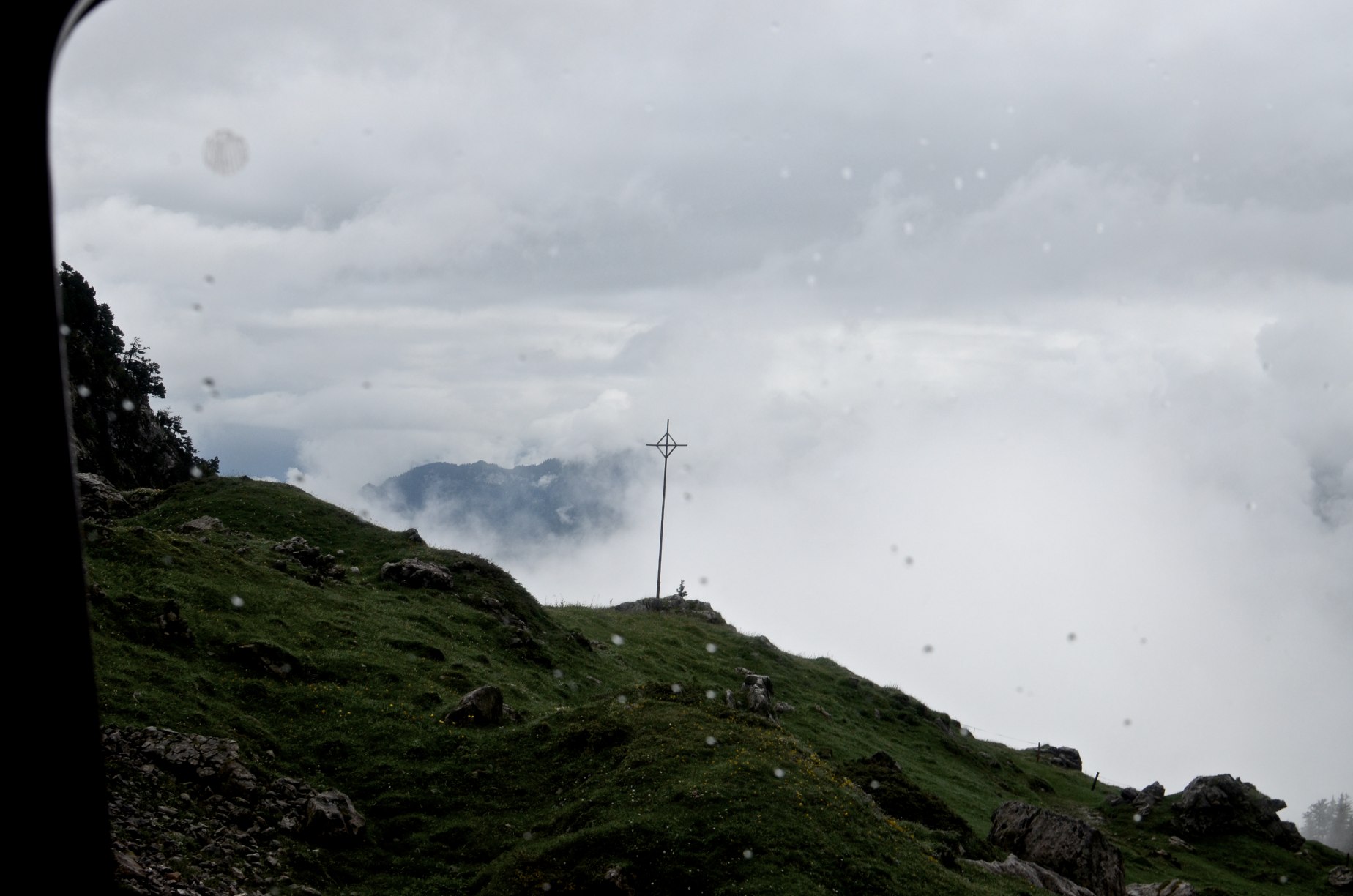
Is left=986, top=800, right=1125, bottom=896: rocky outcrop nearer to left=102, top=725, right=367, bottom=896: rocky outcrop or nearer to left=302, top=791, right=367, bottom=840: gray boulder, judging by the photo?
left=302, top=791, right=367, bottom=840: gray boulder

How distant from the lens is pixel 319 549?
4666cm

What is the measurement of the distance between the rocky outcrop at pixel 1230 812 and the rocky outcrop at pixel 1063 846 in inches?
1092

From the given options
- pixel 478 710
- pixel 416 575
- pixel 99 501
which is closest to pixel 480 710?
pixel 478 710

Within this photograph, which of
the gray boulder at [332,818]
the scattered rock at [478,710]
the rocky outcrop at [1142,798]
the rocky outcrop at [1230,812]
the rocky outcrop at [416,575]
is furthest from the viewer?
the rocky outcrop at [1142,798]

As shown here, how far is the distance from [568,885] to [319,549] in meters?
32.3

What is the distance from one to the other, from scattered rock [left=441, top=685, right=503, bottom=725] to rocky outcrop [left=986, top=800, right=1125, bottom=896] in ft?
59.6

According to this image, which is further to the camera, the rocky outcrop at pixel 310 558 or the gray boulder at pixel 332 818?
the rocky outcrop at pixel 310 558

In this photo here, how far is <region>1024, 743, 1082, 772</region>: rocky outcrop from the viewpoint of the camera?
7672 centimetres

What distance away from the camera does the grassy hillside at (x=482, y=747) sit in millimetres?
20391

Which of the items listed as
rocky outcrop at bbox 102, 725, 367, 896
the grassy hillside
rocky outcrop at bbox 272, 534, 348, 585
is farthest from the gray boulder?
rocky outcrop at bbox 272, 534, 348, 585

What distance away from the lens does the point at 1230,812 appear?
53.3 metres

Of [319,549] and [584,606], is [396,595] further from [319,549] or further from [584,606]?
[584,606]

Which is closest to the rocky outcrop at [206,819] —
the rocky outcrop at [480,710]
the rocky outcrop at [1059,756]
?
the rocky outcrop at [480,710]

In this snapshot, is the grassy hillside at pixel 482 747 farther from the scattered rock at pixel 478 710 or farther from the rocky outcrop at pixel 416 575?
the rocky outcrop at pixel 416 575
